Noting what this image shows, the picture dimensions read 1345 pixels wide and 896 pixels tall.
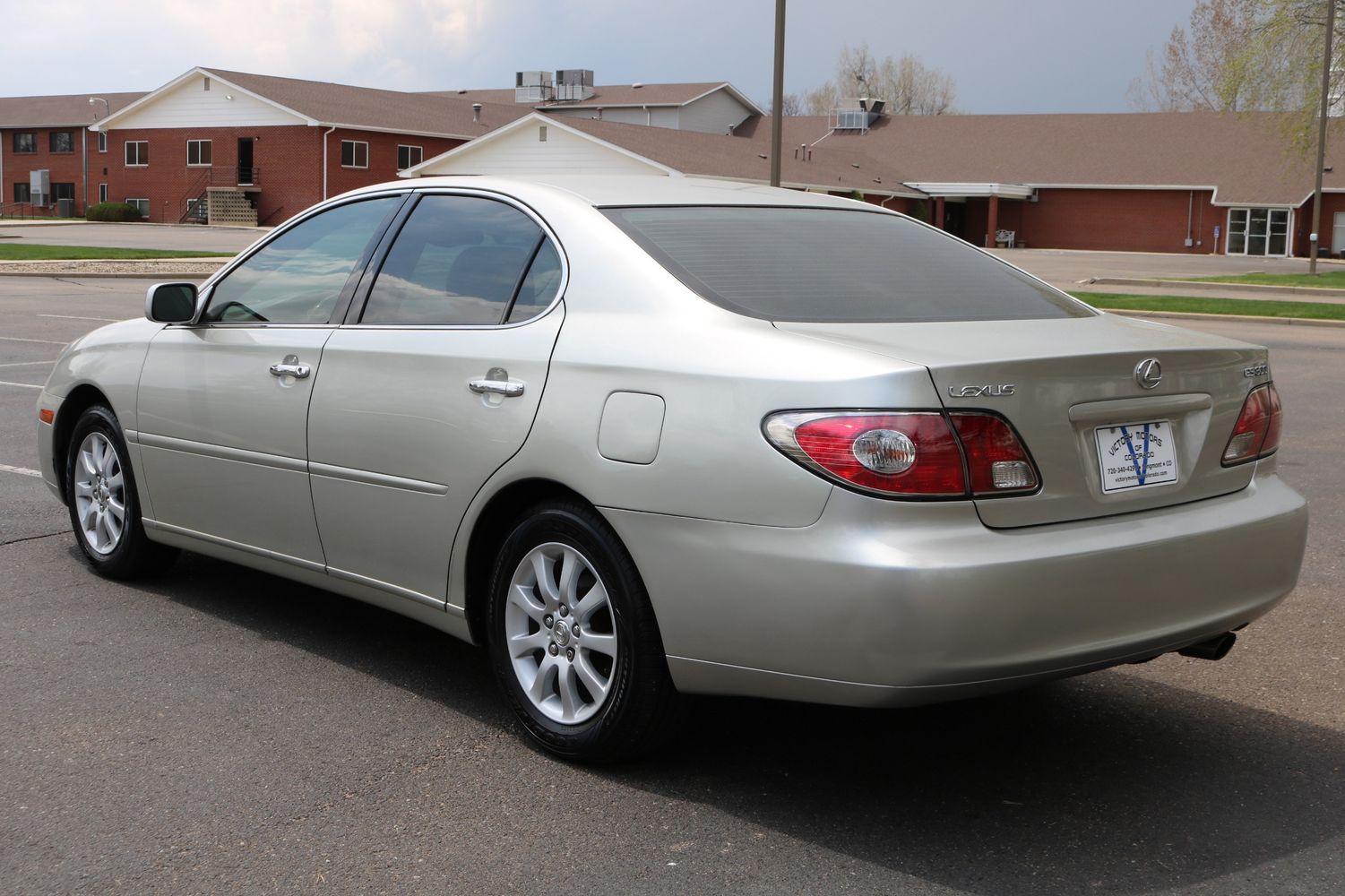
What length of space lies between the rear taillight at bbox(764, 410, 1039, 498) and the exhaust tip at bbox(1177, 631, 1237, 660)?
3.06ft

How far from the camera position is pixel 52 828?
12.3 feet

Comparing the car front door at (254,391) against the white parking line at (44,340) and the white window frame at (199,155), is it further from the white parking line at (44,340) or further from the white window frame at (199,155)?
the white window frame at (199,155)

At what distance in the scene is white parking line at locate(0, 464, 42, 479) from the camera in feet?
28.1

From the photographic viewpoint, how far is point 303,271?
5.38 metres

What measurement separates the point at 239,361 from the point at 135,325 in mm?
971

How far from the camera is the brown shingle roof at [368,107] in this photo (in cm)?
6250

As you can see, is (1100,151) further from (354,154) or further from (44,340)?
(44,340)

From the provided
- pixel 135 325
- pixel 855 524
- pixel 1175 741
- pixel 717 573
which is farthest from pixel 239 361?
pixel 1175 741

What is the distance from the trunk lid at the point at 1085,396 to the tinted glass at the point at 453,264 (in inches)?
42.4

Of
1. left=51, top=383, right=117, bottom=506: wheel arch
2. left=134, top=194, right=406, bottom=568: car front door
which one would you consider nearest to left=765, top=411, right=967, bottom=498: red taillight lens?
left=134, top=194, right=406, bottom=568: car front door

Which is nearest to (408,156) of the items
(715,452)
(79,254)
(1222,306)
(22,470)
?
(79,254)

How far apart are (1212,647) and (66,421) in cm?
468

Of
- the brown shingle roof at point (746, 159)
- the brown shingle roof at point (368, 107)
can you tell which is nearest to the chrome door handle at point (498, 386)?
the brown shingle roof at point (746, 159)

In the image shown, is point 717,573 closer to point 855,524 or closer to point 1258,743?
point 855,524
